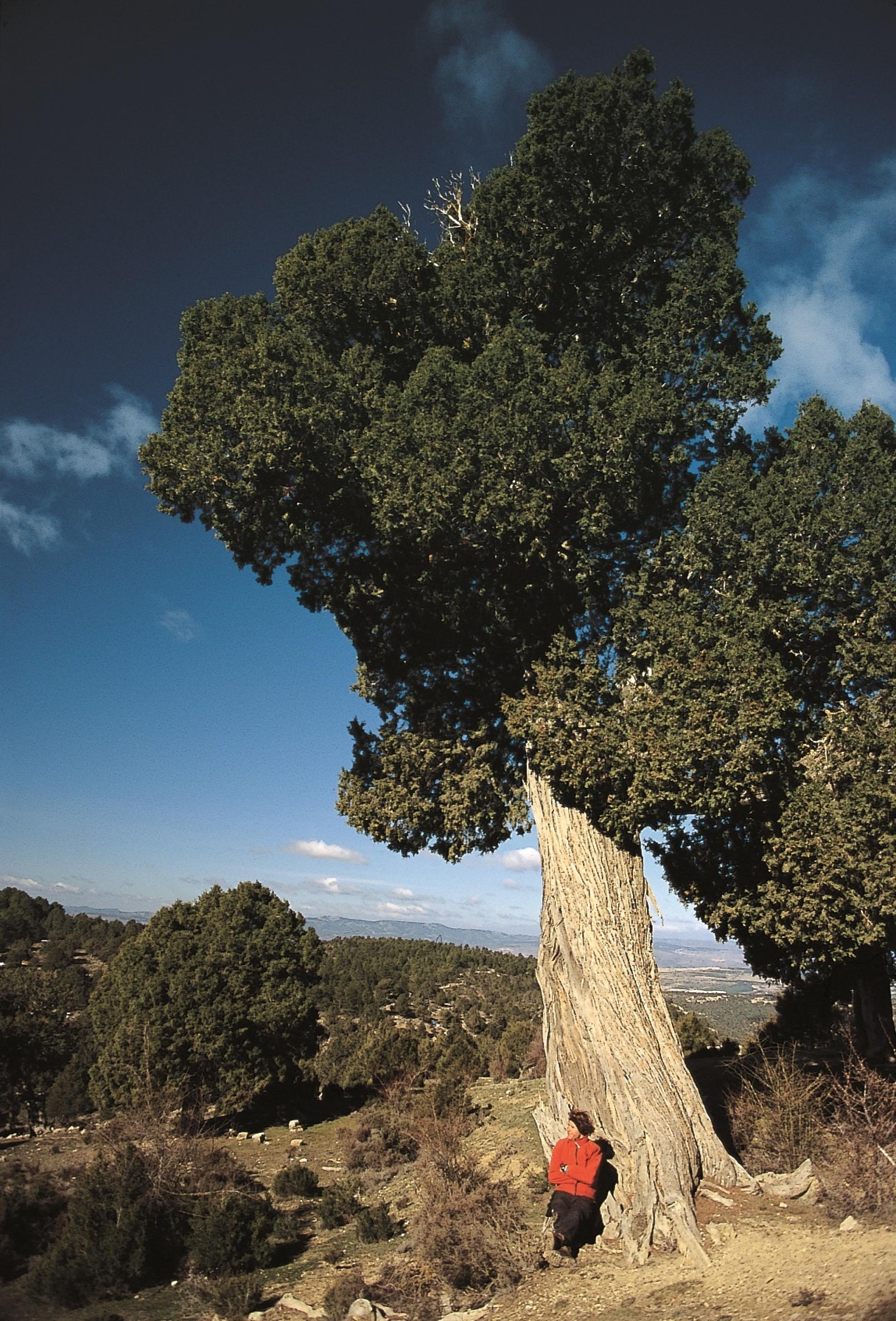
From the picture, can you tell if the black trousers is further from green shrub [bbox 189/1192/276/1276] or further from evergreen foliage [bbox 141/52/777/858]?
evergreen foliage [bbox 141/52/777/858]

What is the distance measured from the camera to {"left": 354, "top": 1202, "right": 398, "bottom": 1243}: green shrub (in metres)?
9.58

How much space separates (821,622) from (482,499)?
175 inches

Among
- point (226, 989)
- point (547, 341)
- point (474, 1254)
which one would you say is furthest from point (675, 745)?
point (226, 989)

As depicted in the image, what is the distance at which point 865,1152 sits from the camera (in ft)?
24.9

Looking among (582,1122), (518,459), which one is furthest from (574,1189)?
(518,459)

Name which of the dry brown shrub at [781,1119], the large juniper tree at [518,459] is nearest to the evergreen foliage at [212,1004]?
the large juniper tree at [518,459]

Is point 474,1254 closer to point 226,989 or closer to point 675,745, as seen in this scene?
point 675,745

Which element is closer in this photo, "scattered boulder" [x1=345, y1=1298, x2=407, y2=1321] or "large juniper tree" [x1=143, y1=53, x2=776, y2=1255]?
"scattered boulder" [x1=345, y1=1298, x2=407, y2=1321]

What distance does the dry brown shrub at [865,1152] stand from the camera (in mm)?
7156

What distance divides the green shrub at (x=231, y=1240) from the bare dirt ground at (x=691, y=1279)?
0.26 metres

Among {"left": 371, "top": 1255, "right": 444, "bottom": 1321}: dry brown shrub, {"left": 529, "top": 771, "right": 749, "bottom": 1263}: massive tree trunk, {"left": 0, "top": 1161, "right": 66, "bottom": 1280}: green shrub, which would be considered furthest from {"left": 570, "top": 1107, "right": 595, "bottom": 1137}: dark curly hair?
{"left": 0, "top": 1161, "right": 66, "bottom": 1280}: green shrub

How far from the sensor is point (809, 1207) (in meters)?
7.60

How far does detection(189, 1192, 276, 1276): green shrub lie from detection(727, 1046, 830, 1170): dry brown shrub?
20.1 ft

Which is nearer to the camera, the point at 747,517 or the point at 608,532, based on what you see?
the point at 747,517
